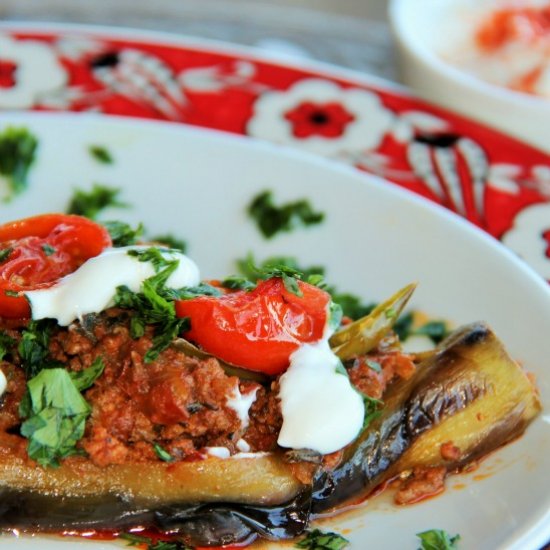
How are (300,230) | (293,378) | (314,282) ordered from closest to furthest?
(293,378) < (314,282) < (300,230)

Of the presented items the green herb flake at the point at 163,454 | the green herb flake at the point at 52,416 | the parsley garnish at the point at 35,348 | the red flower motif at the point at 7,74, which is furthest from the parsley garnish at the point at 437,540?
the red flower motif at the point at 7,74

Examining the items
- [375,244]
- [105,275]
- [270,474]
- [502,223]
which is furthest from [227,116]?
[270,474]

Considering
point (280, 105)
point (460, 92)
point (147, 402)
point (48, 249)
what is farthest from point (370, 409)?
point (460, 92)

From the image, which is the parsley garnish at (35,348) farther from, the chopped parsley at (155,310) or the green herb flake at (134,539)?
→ the green herb flake at (134,539)

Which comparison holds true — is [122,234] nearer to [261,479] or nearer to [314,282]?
[314,282]

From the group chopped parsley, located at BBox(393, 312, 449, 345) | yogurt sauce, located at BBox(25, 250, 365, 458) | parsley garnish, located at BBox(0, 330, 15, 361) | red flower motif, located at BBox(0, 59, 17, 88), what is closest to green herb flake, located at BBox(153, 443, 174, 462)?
yogurt sauce, located at BBox(25, 250, 365, 458)

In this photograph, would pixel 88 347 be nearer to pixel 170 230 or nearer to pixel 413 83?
pixel 170 230
